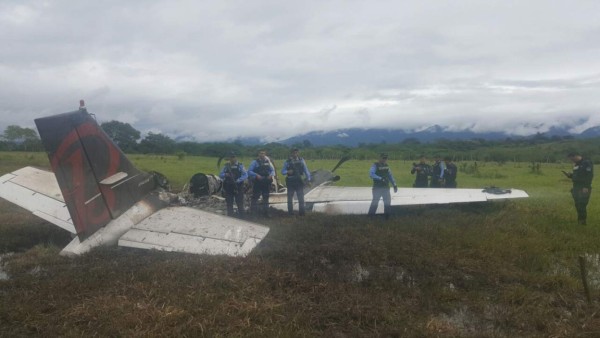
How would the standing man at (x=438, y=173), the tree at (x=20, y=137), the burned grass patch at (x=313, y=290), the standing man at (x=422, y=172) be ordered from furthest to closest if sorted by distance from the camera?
the tree at (x=20, y=137) < the standing man at (x=422, y=172) < the standing man at (x=438, y=173) < the burned grass patch at (x=313, y=290)

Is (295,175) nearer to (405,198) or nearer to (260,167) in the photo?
(260,167)

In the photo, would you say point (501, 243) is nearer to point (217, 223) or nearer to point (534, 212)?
point (534, 212)

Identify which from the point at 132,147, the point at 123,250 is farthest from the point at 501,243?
the point at 132,147

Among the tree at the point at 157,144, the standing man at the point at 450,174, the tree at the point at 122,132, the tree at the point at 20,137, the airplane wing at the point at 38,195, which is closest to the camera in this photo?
the airplane wing at the point at 38,195

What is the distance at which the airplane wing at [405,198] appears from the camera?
10.7m

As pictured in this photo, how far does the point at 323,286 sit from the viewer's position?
5832mm

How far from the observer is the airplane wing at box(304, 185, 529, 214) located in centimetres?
1066

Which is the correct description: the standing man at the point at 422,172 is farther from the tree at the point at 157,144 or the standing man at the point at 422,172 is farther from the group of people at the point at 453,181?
the tree at the point at 157,144

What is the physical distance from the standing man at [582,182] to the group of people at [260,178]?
21.6 ft

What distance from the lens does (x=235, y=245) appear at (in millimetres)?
6449

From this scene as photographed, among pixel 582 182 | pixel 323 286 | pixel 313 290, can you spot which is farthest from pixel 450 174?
pixel 313 290

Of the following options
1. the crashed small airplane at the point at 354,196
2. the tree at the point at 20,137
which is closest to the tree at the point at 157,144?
the tree at the point at 20,137

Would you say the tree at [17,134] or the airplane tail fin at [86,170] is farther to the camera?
the tree at [17,134]

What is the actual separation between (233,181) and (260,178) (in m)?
0.73
